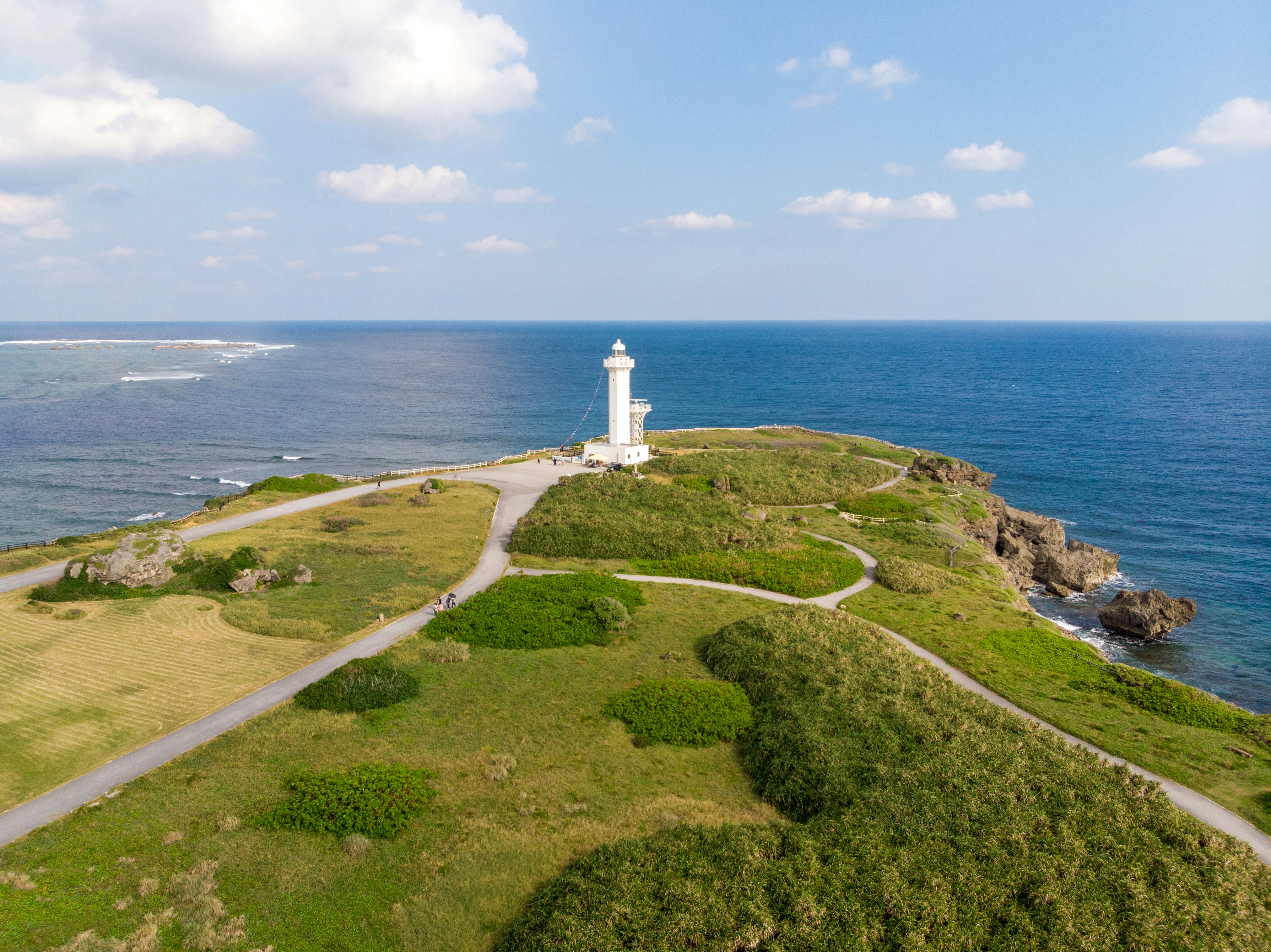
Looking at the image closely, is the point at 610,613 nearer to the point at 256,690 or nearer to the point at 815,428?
the point at 256,690

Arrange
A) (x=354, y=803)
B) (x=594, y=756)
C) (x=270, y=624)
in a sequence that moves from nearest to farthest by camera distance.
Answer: (x=354, y=803)
(x=594, y=756)
(x=270, y=624)

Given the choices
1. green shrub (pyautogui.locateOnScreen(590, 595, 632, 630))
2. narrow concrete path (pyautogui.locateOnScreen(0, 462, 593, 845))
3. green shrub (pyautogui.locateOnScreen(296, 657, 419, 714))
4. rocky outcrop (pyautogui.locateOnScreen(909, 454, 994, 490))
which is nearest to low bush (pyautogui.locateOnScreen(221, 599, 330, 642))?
narrow concrete path (pyautogui.locateOnScreen(0, 462, 593, 845))

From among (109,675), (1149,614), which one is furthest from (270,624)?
(1149,614)

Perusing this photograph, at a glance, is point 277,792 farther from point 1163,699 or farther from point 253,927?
point 1163,699

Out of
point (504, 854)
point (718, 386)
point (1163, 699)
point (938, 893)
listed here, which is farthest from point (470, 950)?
point (718, 386)

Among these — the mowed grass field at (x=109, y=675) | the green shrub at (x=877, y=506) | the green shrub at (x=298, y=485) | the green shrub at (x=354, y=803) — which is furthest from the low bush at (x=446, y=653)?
the green shrub at (x=877, y=506)

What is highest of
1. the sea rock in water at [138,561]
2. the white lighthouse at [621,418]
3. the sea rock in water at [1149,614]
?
the white lighthouse at [621,418]

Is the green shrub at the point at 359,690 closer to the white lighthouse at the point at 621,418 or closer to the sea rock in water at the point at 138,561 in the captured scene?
the sea rock in water at the point at 138,561
